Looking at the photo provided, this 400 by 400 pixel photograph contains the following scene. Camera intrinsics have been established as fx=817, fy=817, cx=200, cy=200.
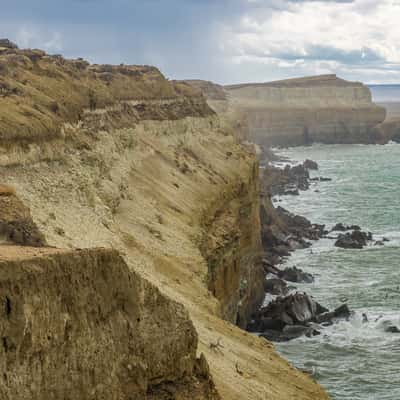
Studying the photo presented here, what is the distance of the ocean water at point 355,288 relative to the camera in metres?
28.2

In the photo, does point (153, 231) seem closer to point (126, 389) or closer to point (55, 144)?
point (55, 144)

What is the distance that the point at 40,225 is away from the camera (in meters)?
18.1

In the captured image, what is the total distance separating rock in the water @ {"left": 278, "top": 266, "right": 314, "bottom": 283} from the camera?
4203 cm

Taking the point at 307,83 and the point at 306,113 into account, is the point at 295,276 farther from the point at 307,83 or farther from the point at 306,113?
the point at 307,83

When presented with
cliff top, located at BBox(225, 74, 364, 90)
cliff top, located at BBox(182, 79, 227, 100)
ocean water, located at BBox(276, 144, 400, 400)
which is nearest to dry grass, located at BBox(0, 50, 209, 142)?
ocean water, located at BBox(276, 144, 400, 400)

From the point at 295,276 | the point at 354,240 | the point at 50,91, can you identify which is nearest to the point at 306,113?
the point at 354,240

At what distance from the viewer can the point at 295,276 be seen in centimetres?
4219

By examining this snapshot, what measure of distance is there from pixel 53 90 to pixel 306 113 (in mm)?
114609

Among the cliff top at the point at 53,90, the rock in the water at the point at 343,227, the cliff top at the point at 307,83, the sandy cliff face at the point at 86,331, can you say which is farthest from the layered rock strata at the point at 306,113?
the sandy cliff face at the point at 86,331

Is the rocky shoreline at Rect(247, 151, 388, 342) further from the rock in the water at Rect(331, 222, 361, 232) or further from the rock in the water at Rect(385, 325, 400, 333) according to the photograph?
the rock in the water at Rect(385, 325, 400, 333)

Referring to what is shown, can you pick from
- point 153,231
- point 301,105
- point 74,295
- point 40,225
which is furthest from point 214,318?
point 301,105

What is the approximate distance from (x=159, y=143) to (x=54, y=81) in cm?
837

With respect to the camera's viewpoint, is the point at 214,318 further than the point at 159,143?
No

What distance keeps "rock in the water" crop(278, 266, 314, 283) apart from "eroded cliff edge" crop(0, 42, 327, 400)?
9.16 feet
